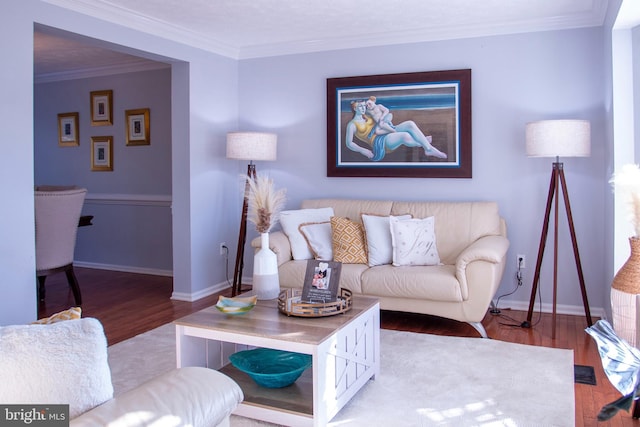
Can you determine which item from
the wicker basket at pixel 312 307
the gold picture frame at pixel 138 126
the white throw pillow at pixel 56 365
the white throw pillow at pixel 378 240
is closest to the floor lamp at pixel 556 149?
the white throw pillow at pixel 378 240

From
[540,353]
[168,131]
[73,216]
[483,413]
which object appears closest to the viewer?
[483,413]

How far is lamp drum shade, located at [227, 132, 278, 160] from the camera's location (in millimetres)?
4832

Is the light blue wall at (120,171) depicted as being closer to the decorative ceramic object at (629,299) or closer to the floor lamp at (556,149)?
the floor lamp at (556,149)

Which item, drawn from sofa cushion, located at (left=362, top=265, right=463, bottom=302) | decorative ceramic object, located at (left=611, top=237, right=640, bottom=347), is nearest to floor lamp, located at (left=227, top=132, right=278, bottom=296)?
sofa cushion, located at (left=362, top=265, right=463, bottom=302)

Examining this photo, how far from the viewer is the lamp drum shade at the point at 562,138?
3.81 meters

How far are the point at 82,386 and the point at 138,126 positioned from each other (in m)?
5.29

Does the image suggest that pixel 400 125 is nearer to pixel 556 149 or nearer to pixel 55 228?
pixel 556 149

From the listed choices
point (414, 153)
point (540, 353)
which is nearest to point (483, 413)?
point (540, 353)

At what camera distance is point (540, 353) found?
3.40 meters

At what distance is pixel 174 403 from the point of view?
1.38 m

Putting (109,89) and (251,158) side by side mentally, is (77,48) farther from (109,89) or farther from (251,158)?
(251,158)

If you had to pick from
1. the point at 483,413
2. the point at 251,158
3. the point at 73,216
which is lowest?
the point at 483,413

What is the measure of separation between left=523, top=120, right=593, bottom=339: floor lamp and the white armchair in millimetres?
3549

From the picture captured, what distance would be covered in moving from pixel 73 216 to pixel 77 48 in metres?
1.84
